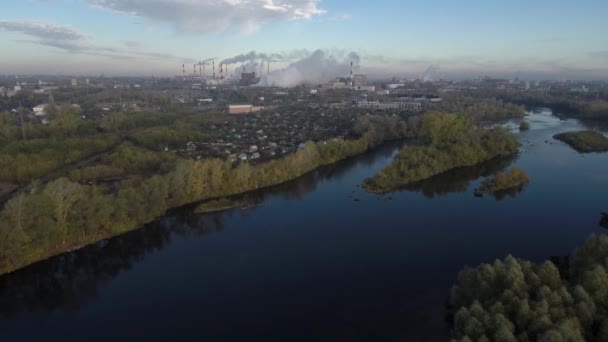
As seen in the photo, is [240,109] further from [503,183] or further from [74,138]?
[503,183]

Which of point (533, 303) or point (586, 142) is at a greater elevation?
point (586, 142)

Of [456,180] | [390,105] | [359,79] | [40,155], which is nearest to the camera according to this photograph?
[40,155]

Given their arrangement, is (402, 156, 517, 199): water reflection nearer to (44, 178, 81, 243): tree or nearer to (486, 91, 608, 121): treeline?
(44, 178, 81, 243): tree

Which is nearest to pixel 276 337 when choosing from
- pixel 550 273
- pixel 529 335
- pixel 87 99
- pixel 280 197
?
pixel 529 335

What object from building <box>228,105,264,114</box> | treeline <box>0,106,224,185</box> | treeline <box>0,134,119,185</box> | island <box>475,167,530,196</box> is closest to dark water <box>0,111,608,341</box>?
island <box>475,167,530,196</box>

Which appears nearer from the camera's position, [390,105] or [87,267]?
[87,267]

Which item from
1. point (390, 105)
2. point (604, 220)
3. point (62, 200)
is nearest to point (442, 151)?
point (604, 220)

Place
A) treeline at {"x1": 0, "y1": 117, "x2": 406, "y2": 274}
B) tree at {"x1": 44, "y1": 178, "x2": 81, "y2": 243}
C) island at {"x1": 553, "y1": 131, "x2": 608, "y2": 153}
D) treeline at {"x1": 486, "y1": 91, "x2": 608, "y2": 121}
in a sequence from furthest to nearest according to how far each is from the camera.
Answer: treeline at {"x1": 486, "y1": 91, "x2": 608, "y2": 121}
island at {"x1": 553, "y1": 131, "x2": 608, "y2": 153}
tree at {"x1": 44, "y1": 178, "x2": 81, "y2": 243}
treeline at {"x1": 0, "y1": 117, "x2": 406, "y2": 274}
